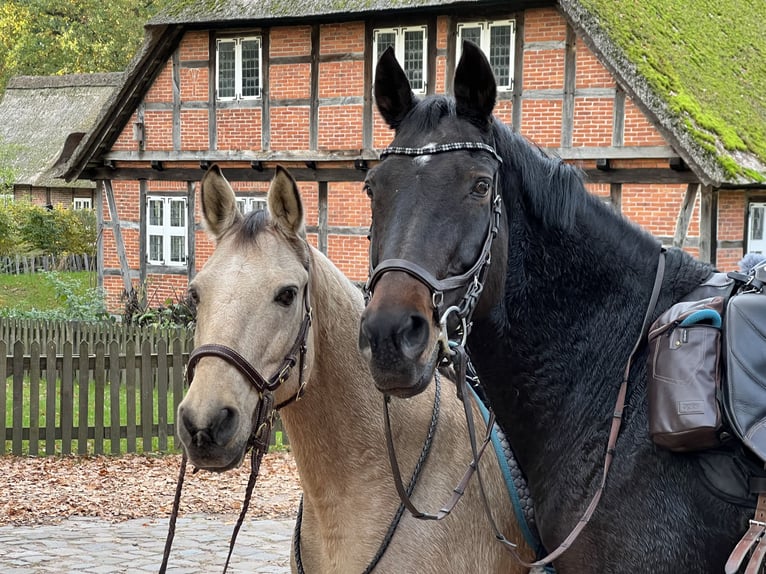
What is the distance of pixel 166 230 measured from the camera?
71.4ft

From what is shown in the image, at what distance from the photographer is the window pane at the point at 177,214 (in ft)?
70.9

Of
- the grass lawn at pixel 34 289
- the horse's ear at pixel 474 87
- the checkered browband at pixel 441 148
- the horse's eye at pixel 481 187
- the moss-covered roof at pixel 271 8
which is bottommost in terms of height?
the grass lawn at pixel 34 289

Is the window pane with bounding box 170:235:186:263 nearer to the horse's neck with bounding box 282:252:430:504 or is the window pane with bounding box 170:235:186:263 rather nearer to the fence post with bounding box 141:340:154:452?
the fence post with bounding box 141:340:154:452

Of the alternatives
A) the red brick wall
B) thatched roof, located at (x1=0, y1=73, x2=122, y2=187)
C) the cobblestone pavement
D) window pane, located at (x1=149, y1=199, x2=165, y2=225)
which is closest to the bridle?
the cobblestone pavement

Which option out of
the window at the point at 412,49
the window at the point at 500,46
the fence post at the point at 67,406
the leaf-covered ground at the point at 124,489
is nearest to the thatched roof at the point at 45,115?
the window at the point at 412,49

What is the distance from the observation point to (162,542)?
7.78 meters

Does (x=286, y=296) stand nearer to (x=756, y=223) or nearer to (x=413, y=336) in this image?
(x=413, y=336)

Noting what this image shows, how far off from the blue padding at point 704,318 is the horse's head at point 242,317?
1.29 meters

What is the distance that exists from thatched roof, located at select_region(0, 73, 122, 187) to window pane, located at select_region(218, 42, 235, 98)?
77.6ft

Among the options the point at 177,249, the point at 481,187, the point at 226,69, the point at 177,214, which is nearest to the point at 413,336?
the point at 481,187

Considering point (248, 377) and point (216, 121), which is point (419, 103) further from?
point (216, 121)

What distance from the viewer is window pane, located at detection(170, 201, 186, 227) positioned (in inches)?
851

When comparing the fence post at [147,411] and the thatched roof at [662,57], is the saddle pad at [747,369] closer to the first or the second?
the fence post at [147,411]

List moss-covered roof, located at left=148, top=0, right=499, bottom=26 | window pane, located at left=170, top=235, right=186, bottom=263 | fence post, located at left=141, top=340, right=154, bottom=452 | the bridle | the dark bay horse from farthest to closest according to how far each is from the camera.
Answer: window pane, located at left=170, top=235, right=186, bottom=263 < moss-covered roof, located at left=148, top=0, right=499, bottom=26 < fence post, located at left=141, top=340, right=154, bottom=452 < the bridle < the dark bay horse
